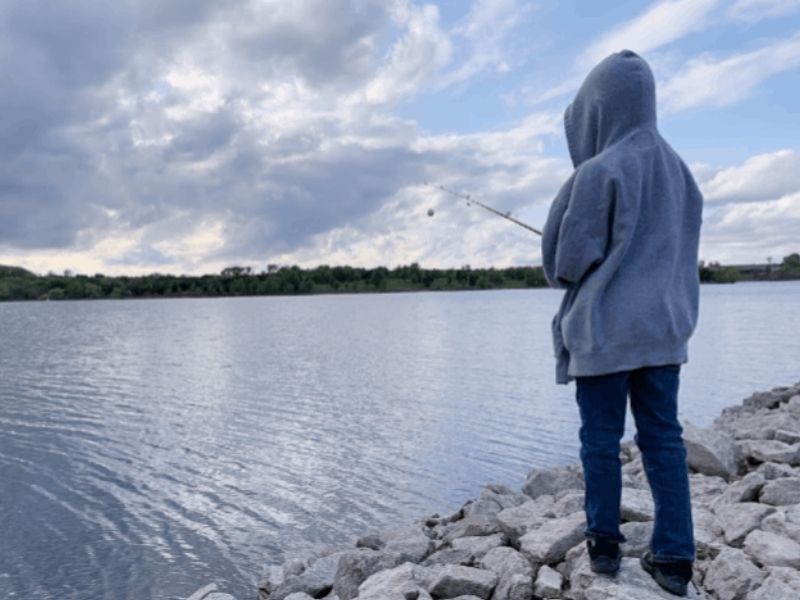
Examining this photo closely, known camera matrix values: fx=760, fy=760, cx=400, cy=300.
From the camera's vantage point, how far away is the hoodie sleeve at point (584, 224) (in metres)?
3.60

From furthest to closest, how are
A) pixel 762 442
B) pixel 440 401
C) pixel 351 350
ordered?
pixel 351 350
pixel 440 401
pixel 762 442

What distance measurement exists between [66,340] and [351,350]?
18.6m

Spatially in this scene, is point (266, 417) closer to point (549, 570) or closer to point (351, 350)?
point (549, 570)

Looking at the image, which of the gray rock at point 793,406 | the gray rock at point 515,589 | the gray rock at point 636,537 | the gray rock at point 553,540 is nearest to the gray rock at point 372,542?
the gray rock at point 553,540

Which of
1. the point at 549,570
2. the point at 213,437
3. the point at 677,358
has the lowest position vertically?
the point at 213,437

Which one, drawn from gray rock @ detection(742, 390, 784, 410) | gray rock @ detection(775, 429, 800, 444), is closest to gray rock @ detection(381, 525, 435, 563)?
gray rock @ detection(775, 429, 800, 444)

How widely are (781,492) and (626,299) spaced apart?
2.78 metres

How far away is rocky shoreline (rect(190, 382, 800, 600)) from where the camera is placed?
4.00 metres

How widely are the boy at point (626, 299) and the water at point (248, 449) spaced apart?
420 cm

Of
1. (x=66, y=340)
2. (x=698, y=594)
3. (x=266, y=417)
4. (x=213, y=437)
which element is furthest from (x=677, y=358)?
(x=66, y=340)

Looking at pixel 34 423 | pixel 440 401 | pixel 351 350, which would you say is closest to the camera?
pixel 34 423

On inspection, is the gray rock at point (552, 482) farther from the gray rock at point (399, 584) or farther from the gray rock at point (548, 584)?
the gray rock at point (548, 584)

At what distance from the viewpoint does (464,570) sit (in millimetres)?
4527

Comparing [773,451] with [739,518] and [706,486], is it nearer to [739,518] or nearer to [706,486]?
[706,486]
